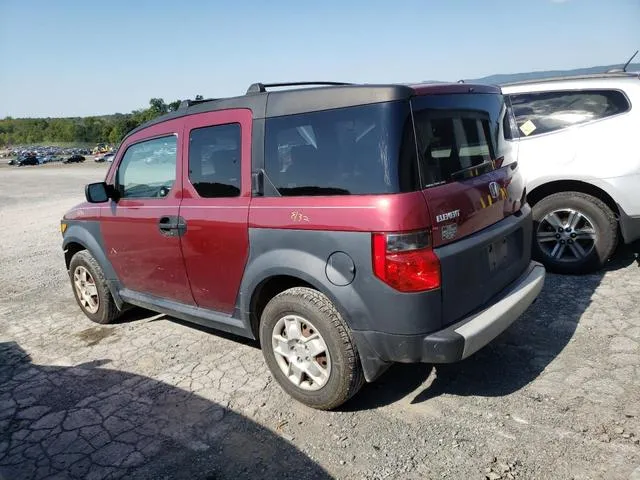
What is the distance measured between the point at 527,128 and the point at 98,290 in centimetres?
474

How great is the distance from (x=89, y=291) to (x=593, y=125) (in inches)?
209

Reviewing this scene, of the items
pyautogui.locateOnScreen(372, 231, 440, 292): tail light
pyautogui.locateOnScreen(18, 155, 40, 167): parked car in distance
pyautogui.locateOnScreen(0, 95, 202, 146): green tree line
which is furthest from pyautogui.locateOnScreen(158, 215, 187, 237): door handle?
pyautogui.locateOnScreen(0, 95, 202, 146): green tree line

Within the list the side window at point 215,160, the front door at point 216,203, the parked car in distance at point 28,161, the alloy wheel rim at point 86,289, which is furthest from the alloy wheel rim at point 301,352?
the parked car in distance at point 28,161

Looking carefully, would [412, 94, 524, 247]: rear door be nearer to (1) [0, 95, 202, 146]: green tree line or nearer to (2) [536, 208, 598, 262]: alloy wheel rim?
(2) [536, 208, 598, 262]: alloy wheel rim

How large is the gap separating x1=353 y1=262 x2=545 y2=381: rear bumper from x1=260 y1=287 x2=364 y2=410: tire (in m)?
0.09

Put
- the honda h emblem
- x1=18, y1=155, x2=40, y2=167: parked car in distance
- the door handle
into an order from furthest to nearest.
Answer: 1. x1=18, y1=155, x2=40, y2=167: parked car in distance
2. the door handle
3. the honda h emblem

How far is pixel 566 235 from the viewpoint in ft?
16.8

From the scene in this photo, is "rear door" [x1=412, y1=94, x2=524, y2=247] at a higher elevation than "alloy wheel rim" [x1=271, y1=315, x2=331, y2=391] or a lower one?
higher

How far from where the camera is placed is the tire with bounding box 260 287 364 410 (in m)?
2.82

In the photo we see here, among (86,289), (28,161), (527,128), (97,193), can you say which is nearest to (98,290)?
(86,289)

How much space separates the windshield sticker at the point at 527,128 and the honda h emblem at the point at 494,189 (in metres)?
2.45

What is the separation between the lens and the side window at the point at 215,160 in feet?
10.8

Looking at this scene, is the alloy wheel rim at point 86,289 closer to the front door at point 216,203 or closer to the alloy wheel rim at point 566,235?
the front door at point 216,203

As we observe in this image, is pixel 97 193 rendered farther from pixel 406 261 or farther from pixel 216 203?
pixel 406 261
